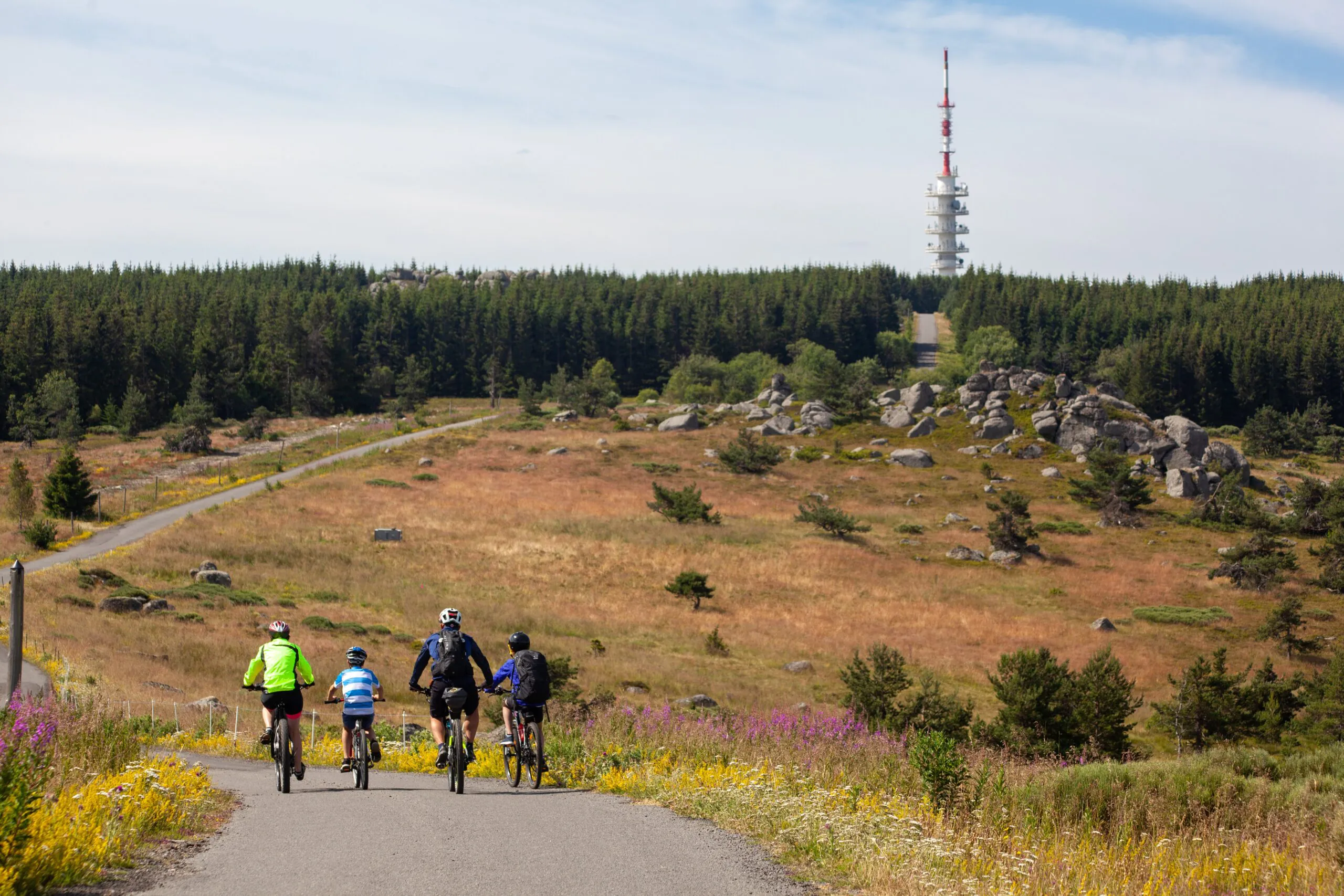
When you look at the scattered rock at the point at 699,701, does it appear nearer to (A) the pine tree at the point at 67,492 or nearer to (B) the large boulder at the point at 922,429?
(A) the pine tree at the point at 67,492

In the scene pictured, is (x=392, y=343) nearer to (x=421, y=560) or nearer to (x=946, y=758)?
(x=421, y=560)

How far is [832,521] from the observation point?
57344 millimetres

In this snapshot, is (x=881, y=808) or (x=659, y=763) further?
(x=659, y=763)

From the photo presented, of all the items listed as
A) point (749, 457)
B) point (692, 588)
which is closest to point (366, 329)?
point (749, 457)

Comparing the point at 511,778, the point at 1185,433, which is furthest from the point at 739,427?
the point at 511,778

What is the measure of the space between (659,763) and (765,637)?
91.1 feet

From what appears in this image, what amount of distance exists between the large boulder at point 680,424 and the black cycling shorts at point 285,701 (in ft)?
278

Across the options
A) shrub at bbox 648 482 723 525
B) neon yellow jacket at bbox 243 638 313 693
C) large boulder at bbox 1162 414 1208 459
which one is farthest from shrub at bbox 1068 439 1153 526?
neon yellow jacket at bbox 243 638 313 693

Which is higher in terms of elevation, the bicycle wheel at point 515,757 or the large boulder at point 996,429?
the large boulder at point 996,429

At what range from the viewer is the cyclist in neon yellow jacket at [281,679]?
11.8 metres

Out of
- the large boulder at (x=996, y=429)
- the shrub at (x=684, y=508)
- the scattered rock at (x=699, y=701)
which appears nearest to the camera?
the scattered rock at (x=699, y=701)

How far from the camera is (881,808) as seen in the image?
8.93m

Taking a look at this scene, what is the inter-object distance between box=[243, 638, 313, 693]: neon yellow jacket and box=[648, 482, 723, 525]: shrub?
48.5 metres

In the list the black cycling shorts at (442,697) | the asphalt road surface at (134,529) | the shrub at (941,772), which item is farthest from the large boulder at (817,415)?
the shrub at (941,772)
